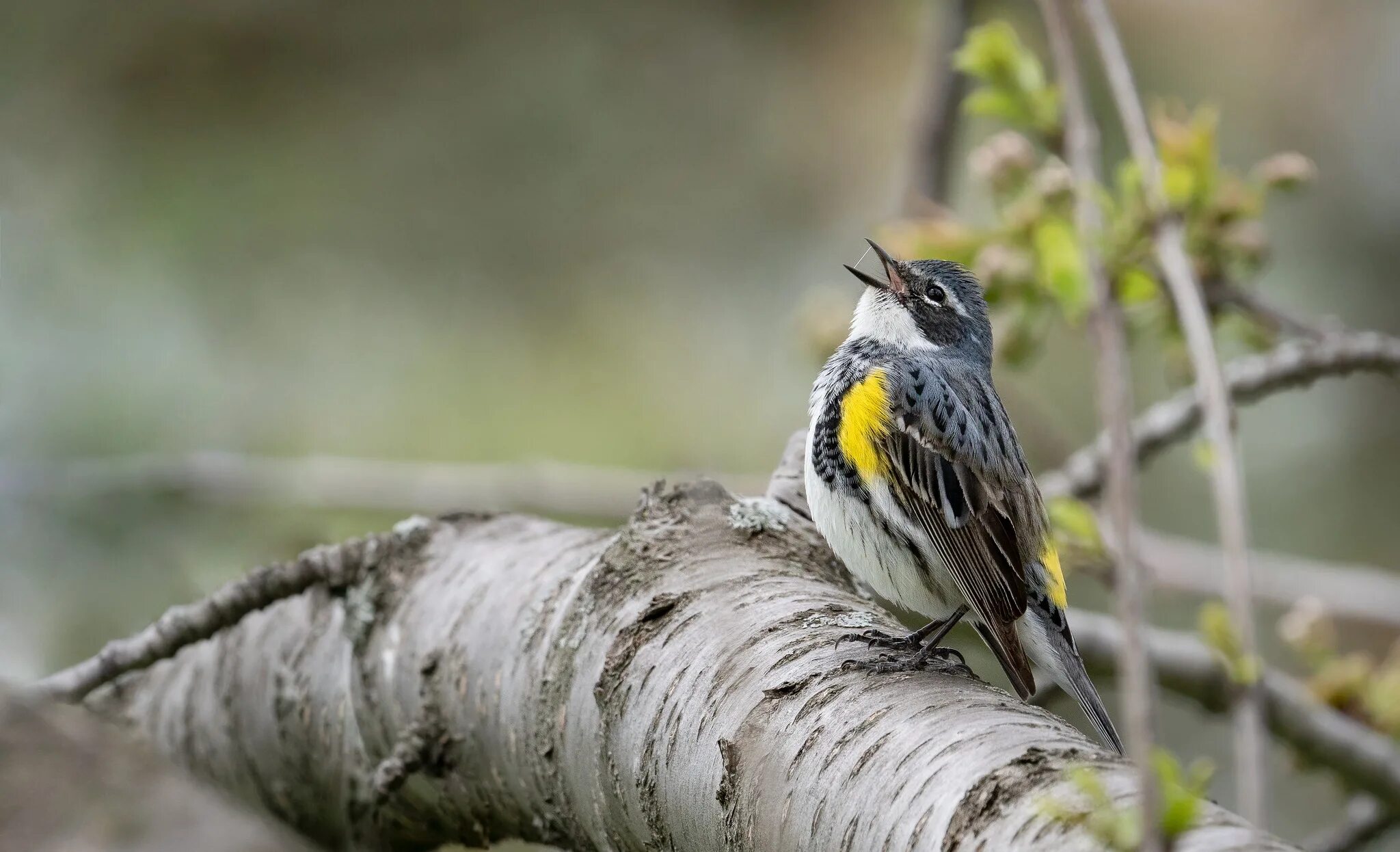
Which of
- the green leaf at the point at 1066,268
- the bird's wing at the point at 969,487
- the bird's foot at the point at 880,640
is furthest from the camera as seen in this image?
the bird's wing at the point at 969,487

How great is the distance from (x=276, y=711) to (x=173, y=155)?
18.4 ft

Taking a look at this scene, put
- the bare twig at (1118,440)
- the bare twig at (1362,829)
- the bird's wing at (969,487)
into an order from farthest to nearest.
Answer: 1. the bare twig at (1362,829)
2. the bird's wing at (969,487)
3. the bare twig at (1118,440)

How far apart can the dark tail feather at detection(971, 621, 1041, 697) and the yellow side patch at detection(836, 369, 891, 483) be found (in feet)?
1.77

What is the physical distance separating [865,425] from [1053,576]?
623 mm

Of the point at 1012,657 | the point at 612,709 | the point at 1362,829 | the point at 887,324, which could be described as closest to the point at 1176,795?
the point at 612,709

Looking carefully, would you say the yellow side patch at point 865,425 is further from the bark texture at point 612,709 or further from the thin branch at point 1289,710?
the thin branch at point 1289,710

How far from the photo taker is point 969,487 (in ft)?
10.8

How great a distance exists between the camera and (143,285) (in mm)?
7625

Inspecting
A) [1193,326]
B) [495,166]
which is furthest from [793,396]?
[1193,326]

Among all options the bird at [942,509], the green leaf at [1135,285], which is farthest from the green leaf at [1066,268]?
the bird at [942,509]

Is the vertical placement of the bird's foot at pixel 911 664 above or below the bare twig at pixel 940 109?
below

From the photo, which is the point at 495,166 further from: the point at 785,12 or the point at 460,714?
the point at 460,714

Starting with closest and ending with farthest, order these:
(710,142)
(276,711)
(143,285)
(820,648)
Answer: (820,648), (276,711), (143,285), (710,142)

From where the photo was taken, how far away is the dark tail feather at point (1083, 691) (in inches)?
115
